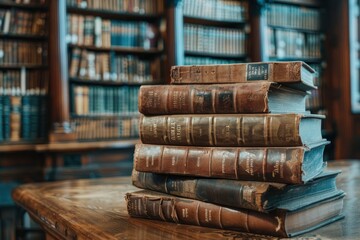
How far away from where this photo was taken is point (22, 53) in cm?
368

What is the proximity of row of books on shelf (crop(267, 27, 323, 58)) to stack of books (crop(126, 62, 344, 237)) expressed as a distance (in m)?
3.88

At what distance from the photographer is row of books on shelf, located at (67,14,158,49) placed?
3.79 meters

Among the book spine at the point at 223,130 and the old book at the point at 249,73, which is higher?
the old book at the point at 249,73

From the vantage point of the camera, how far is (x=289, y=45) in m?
4.73

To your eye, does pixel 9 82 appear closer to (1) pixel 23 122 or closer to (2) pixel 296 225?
(1) pixel 23 122

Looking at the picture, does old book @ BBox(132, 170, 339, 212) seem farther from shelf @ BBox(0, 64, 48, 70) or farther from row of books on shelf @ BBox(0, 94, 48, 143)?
shelf @ BBox(0, 64, 48, 70)

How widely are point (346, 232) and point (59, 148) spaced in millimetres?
2913

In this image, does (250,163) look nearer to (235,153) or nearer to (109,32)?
(235,153)

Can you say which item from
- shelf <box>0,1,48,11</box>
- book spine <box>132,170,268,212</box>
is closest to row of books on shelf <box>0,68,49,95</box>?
shelf <box>0,1,48,11</box>

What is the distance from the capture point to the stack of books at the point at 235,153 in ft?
2.36

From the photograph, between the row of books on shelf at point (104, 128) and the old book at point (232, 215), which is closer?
the old book at point (232, 215)

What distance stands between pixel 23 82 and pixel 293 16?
2.73 m

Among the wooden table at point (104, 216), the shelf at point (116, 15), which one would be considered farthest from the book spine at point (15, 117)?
the wooden table at point (104, 216)

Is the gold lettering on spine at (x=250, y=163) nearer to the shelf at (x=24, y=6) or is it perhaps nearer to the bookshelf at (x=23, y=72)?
the bookshelf at (x=23, y=72)
